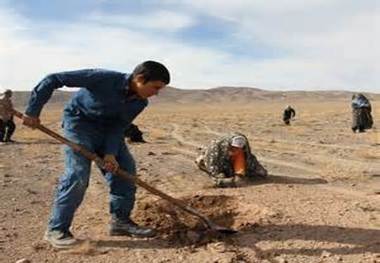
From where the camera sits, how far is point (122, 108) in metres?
5.67

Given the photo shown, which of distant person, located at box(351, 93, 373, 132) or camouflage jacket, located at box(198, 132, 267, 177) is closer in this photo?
camouflage jacket, located at box(198, 132, 267, 177)

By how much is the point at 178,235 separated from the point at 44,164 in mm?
6730

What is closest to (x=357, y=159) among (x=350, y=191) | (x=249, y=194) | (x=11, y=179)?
(x=350, y=191)

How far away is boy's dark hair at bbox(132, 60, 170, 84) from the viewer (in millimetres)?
5387

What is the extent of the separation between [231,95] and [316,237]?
497 feet

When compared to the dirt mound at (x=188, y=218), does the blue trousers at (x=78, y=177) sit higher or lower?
higher

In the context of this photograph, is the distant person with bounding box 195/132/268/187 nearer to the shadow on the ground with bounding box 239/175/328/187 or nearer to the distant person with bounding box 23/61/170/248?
the shadow on the ground with bounding box 239/175/328/187

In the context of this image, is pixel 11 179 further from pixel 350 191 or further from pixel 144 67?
pixel 144 67

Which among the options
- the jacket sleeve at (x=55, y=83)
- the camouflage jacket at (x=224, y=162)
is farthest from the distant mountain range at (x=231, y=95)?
the jacket sleeve at (x=55, y=83)

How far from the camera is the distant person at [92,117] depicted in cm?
550

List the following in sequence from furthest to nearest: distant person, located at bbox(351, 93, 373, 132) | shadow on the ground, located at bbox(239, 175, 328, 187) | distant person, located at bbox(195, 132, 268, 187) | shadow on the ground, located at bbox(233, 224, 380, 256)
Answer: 1. distant person, located at bbox(351, 93, 373, 132)
2. distant person, located at bbox(195, 132, 268, 187)
3. shadow on the ground, located at bbox(239, 175, 328, 187)
4. shadow on the ground, located at bbox(233, 224, 380, 256)

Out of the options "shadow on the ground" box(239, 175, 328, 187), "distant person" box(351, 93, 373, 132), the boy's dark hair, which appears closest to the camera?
the boy's dark hair

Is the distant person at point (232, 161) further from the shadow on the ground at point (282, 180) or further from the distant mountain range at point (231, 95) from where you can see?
the distant mountain range at point (231, 95)

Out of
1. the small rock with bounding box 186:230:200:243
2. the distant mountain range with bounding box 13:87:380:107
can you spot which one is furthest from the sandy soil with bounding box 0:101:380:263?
the distant mountain range with bounding box 13:87:380:107
